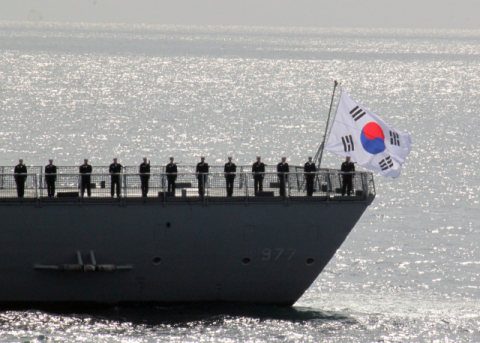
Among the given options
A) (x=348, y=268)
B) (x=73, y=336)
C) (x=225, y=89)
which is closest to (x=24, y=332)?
(x=73, y=336)

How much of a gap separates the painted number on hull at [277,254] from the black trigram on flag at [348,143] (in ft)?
17.6

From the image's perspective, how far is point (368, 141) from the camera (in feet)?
120

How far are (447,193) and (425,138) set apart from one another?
3850cm

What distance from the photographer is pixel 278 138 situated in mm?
103125

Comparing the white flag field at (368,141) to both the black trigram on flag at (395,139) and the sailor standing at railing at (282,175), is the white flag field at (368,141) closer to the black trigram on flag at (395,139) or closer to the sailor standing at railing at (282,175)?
the black trigram on flag at (395,139)

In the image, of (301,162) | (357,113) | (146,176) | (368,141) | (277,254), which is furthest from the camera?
(301,162)

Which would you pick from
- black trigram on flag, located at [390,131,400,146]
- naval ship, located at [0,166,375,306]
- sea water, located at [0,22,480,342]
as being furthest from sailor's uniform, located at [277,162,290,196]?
sea water, located at [0,22,480,342]

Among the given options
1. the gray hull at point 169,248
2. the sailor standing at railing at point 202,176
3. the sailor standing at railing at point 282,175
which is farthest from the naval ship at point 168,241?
the sailor standing at railing at point 202,176

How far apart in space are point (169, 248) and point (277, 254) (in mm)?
4897

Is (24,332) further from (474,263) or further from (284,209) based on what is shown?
(474,263)

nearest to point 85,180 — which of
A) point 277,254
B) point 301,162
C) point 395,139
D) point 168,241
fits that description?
point 168,241

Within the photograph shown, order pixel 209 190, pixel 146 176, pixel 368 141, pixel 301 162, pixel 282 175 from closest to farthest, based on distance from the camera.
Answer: pixel 146 176
pixel 282 175
pixel 209 190
pixel 368 141
pixel 301 162

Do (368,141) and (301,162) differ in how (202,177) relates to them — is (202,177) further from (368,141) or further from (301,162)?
(301,162)

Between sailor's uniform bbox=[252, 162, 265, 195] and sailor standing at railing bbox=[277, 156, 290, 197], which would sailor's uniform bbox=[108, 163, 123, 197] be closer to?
sailor's uniform bbox=[252, 162, 265, 195]
